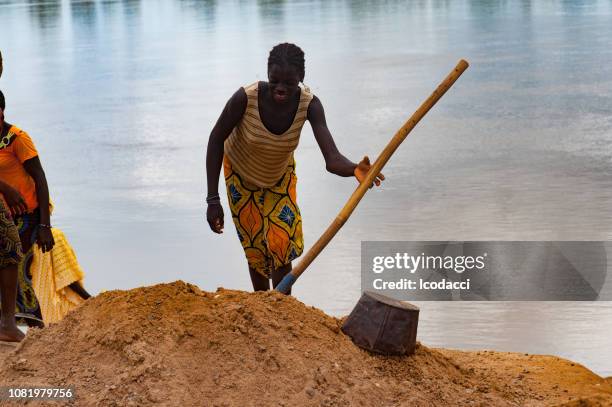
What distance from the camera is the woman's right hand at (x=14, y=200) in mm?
5926

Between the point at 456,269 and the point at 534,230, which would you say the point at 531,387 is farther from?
the point at 534,230

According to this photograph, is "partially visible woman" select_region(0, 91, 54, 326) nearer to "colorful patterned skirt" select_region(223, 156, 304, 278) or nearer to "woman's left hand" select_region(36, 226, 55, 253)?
"woman's left hand" select_region(36, 226, 55, 253)

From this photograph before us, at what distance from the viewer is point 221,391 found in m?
4.59

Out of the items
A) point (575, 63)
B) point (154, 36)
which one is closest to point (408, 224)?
point (575, 63)

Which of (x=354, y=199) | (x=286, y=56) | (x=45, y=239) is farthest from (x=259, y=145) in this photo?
(x=45, y=239)

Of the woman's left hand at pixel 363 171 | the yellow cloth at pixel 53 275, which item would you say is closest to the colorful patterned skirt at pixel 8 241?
the yellow cloth at pixel 53 275

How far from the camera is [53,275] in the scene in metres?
6.18

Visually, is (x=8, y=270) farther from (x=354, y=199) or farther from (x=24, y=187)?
(x=354, y=199)

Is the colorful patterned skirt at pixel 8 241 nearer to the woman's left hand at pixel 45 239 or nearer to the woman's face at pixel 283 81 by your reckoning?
the woman's left hand at pixel 45 239

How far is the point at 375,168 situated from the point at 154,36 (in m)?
15.7

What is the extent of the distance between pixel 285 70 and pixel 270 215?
744 millimetres

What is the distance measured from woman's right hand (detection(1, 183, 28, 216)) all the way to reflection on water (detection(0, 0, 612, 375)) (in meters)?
1.24

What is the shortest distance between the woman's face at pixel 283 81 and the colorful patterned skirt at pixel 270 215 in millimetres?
474

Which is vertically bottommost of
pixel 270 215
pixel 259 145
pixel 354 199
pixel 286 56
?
pixel 270 215
